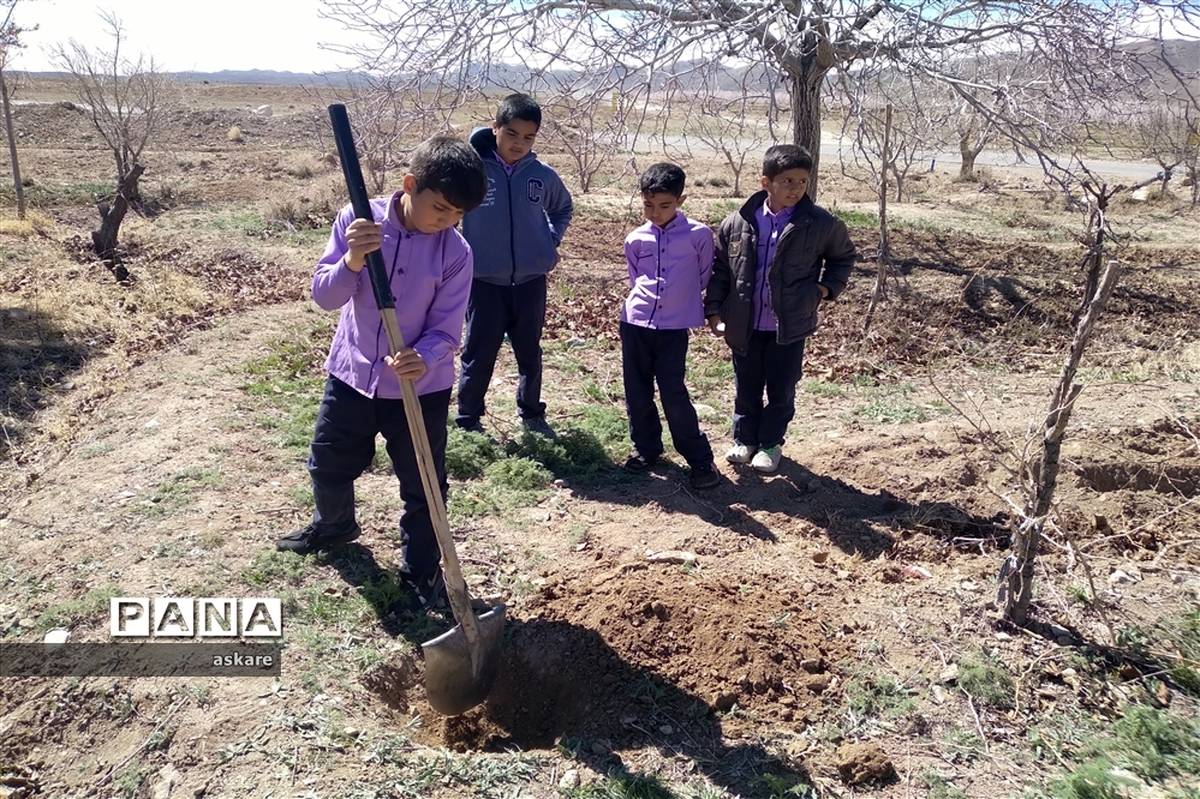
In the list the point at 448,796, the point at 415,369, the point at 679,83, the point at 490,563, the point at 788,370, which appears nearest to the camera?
the point at 448,796

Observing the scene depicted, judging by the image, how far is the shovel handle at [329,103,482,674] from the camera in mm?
2559

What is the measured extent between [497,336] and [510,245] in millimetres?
479

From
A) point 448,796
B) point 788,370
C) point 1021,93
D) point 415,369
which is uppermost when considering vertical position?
point 1021,93

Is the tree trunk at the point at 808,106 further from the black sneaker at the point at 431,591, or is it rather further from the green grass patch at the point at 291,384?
the black sneaker at the point at 431,591

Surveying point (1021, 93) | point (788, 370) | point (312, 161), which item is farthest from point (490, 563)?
point (312, 161)

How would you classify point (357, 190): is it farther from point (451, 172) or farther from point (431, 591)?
point (431, 591)

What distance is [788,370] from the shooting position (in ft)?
13.8

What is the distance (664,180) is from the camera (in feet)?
12.8

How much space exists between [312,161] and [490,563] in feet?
59.6

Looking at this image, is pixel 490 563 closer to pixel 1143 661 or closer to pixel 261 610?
pixel 261 610

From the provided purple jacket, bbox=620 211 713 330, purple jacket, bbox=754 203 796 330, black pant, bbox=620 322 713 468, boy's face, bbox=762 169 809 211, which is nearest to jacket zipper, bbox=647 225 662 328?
purple jacket, bbox=620 211 713 330

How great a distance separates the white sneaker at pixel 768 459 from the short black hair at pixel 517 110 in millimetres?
1967

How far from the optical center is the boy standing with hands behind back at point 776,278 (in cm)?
392

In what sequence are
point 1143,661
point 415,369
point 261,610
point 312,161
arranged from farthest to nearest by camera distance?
point 312,161
point 261,610
point 1143,661
point 415,369
